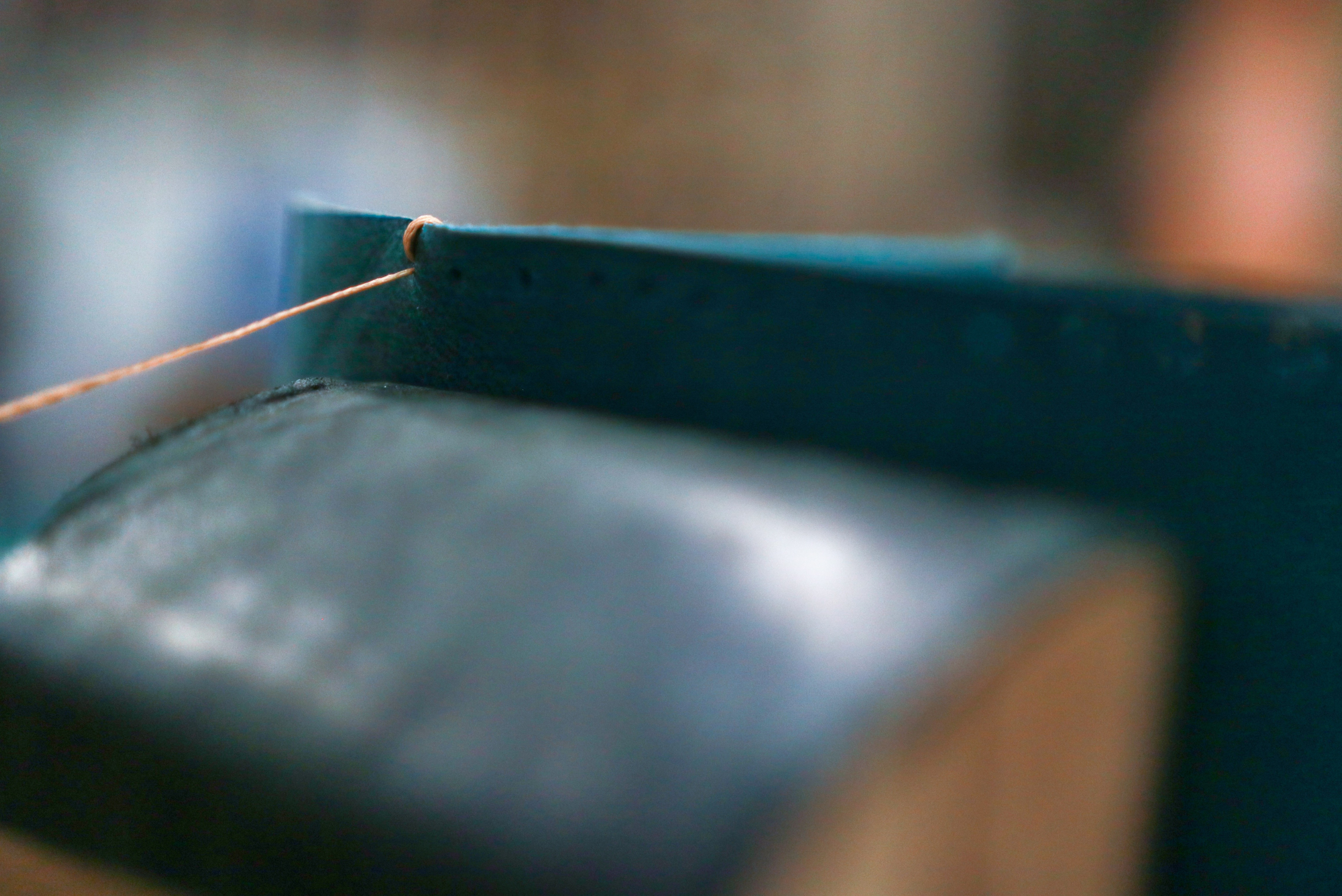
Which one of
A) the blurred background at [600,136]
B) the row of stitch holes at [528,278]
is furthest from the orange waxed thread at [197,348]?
the blurred background at [600,136]

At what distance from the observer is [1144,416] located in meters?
0.42

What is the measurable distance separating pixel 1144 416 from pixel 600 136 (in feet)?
9.50

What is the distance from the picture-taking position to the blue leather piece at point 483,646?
0.87 feet

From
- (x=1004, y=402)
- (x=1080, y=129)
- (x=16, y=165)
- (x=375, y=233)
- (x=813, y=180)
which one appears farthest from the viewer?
(x=813, y=180)

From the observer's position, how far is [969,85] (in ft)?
10.3

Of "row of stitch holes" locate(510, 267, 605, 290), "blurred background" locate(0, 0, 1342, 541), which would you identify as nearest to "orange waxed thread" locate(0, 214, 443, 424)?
"row of stitch holes" locate(510, 267, 605, 290)

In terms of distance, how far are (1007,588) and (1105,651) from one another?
75 mm

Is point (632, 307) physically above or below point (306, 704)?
above

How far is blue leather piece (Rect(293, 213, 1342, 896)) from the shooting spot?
1.36ft

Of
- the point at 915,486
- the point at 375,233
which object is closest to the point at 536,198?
the point at 375,233

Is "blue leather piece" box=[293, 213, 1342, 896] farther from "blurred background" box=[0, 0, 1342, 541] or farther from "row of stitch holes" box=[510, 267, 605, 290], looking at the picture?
"blurred background" box=[0, 0, 1342, 541]

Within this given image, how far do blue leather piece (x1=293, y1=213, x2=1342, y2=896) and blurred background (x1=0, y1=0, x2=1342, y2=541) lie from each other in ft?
7.73

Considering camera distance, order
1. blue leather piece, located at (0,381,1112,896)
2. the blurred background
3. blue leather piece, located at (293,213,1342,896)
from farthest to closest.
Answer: the blurred background → blue leather piece, located at (293,213,1342,896) → blue leather piece, located at (0,381,1112,896)

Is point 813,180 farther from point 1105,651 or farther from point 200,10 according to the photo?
point 1105,651
